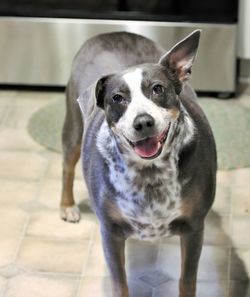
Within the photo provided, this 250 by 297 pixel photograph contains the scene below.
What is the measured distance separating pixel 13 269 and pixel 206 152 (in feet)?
2.72

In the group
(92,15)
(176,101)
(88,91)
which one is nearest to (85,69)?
(88,91)

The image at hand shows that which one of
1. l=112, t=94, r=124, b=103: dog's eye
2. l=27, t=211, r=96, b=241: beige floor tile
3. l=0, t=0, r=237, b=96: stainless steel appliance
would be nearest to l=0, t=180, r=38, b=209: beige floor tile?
l=27, t=211, r=96, b=241: beige floor tile

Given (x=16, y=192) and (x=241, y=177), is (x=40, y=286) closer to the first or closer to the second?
(x=16, y=192)

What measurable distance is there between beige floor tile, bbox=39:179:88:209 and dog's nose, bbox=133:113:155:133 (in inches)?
Result: 42.0

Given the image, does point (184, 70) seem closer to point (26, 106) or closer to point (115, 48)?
point (115, 48)

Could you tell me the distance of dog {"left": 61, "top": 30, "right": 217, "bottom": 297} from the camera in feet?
5.69

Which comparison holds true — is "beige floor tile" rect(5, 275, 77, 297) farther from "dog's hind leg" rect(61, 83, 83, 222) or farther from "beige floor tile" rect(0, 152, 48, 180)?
"beige floor tile" rect(0, 152, 48, 180)

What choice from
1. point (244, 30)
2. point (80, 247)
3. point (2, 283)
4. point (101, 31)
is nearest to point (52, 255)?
point (80, 247)

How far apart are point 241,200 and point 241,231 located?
196 mm

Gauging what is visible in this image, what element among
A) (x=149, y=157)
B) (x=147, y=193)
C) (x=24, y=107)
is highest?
(x=149, y=157)

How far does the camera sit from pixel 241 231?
247 centimetres

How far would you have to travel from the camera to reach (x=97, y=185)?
195 cm

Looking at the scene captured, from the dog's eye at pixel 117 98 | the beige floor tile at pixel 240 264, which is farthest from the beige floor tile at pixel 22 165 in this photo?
the dog's eye at pixel 117 98

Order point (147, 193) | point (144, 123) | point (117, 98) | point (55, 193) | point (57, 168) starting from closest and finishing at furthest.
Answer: point (144, 123) → point (117, 98) → point (147, 193) → point (55, 193) → point (57, 168)
